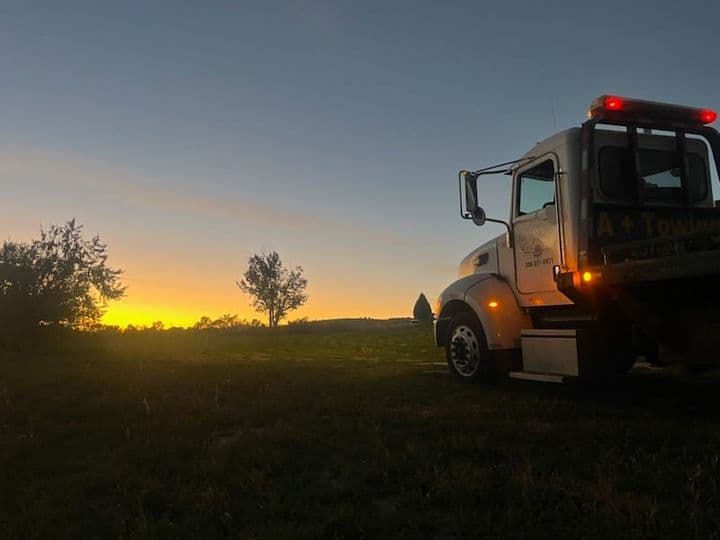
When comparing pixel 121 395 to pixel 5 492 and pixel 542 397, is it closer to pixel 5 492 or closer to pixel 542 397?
pixel 5 492

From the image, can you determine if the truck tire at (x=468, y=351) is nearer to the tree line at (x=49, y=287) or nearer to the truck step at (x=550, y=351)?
the truck step at (x=550, y=351)

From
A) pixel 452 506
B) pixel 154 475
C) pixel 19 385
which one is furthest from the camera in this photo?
pixel 19 385

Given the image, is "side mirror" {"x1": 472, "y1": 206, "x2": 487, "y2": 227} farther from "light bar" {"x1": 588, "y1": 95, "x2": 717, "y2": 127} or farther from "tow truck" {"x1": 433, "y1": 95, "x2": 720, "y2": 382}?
"light bar" {"x1": 588, "y1": 95, "x2": 717, "y2": 127}

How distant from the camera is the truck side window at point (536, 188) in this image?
8859 millimetres

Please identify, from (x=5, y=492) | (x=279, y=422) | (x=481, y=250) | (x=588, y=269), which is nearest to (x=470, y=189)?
(x=481, y=250)

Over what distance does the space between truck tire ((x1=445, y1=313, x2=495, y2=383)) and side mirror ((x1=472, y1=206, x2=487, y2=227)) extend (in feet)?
5.58

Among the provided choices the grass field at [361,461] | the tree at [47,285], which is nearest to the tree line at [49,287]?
the tree at [47,285]

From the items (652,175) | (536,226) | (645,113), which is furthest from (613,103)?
(536,226)

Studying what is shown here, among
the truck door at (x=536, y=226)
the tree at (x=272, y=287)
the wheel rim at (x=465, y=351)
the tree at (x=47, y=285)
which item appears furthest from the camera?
the tree at (x=272, y=287)

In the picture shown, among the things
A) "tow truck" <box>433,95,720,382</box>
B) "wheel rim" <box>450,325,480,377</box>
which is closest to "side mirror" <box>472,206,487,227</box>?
"tow truck" <box>433,95,720,382</box>

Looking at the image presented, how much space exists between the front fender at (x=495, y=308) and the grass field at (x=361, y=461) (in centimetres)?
81

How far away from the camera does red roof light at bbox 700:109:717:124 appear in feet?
28.4

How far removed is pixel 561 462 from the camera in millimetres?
5043

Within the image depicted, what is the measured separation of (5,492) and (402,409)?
168 inches
